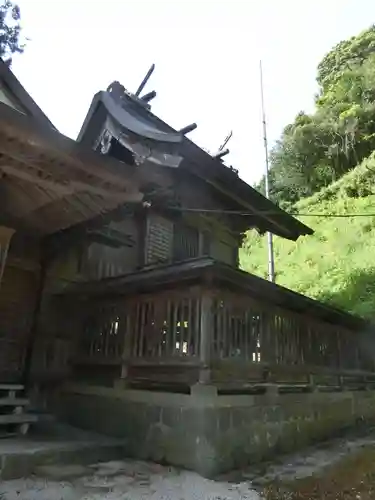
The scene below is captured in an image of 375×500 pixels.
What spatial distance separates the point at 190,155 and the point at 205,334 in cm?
395

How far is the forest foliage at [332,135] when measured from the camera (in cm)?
2973

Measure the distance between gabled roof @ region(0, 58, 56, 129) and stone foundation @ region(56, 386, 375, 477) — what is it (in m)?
4.37

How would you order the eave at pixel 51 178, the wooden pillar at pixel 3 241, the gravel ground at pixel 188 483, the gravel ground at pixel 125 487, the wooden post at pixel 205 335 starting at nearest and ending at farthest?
the eave at pixel 51 178 < the gravel ground at pixel 125 487 < the gravel ground at pixel 188 483 < the wooden pillar at pixel 3 241 < the wooden post at pixel 205 335

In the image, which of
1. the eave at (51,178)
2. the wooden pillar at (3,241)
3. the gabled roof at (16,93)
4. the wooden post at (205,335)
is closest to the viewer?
the eave at (51,178)

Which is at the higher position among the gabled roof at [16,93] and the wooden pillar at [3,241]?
the gabled roof at [16,93]

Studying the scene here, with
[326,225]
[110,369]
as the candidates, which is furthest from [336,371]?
[326,225]

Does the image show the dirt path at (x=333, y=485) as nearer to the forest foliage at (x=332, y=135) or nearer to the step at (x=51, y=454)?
the step at (x=51, y=454)

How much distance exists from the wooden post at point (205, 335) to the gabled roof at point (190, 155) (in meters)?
3.28

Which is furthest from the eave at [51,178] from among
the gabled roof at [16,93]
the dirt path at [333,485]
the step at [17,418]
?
the dirt path at [333,485]

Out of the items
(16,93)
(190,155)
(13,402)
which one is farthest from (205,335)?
(16,93)

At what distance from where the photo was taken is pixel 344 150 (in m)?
30.0

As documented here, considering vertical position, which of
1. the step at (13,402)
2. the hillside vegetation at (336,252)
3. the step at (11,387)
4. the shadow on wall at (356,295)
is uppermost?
the hillside vegetation at (336,252)

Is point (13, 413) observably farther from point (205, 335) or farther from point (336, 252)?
point (336, 252)

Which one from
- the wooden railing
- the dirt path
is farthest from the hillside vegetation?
the dirt path
